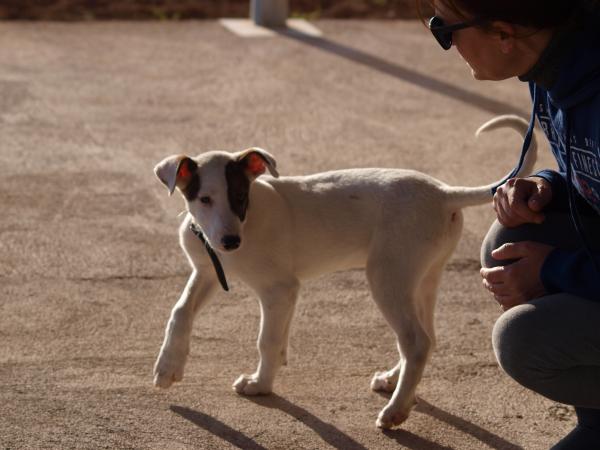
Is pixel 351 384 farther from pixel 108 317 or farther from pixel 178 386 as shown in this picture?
pixel 108 317

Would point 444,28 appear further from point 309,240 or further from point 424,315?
point 424,315

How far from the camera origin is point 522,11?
2785 mm

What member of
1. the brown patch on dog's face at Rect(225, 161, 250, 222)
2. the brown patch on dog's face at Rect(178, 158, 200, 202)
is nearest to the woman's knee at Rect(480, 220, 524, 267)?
the brown patch on dog's face at Rect(225, 161, 250, 222)

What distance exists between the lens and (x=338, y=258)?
403cm

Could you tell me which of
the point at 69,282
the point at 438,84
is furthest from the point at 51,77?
the point at 69,282

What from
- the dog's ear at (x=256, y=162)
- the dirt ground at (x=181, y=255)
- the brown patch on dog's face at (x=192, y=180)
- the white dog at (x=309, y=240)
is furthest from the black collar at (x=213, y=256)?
the dirt ground at (x=181, y=255)

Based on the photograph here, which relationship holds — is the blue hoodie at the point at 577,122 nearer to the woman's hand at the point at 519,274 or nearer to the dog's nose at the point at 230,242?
the woman's hand at the point at 519,274

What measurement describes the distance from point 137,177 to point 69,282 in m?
1.53

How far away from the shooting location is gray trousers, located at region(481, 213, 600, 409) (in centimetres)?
290

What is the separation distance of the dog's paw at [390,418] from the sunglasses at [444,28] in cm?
132

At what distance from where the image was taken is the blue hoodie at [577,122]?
2854mm

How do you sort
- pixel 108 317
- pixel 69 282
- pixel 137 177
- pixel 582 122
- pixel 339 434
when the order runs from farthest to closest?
pixel 137 177 → pixel 69 282 → pixel 108 317 → pixel 339 434 → pixel 582 122

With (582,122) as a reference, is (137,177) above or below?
below

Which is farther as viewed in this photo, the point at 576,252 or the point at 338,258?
the point at 338,258
